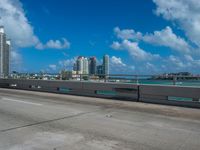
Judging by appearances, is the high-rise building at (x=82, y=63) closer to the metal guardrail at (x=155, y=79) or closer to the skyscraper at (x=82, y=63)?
the skyscraper at (x=82, y=63)

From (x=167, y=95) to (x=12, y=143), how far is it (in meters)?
9.62

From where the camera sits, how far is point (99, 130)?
814cm

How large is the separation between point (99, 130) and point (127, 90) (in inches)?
341

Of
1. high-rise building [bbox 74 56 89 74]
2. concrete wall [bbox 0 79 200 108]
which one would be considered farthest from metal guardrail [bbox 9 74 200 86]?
high-rise building [bbox 74 56 89 74]

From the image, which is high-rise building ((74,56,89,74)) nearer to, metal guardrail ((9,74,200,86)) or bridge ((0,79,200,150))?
metal guardrail ((9,74,200,86))

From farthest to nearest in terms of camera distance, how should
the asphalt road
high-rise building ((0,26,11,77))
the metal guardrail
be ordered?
high-rise building ((0,26,11,77)), the metal guardrail, the asphalt road

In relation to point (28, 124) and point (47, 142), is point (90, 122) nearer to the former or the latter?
point (28, 124)

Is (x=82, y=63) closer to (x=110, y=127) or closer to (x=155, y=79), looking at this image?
(x=155, y=79)

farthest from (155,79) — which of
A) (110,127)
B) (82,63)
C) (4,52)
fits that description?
(4,52)

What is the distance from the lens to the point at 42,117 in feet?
33.8

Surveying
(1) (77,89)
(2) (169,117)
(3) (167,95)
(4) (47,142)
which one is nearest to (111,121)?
(2) (169,117)

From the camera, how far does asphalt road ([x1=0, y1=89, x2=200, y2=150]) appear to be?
6601 mm

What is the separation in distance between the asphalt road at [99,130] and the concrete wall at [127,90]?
2138mm

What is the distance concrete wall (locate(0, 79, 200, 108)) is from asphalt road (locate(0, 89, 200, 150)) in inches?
84.2
